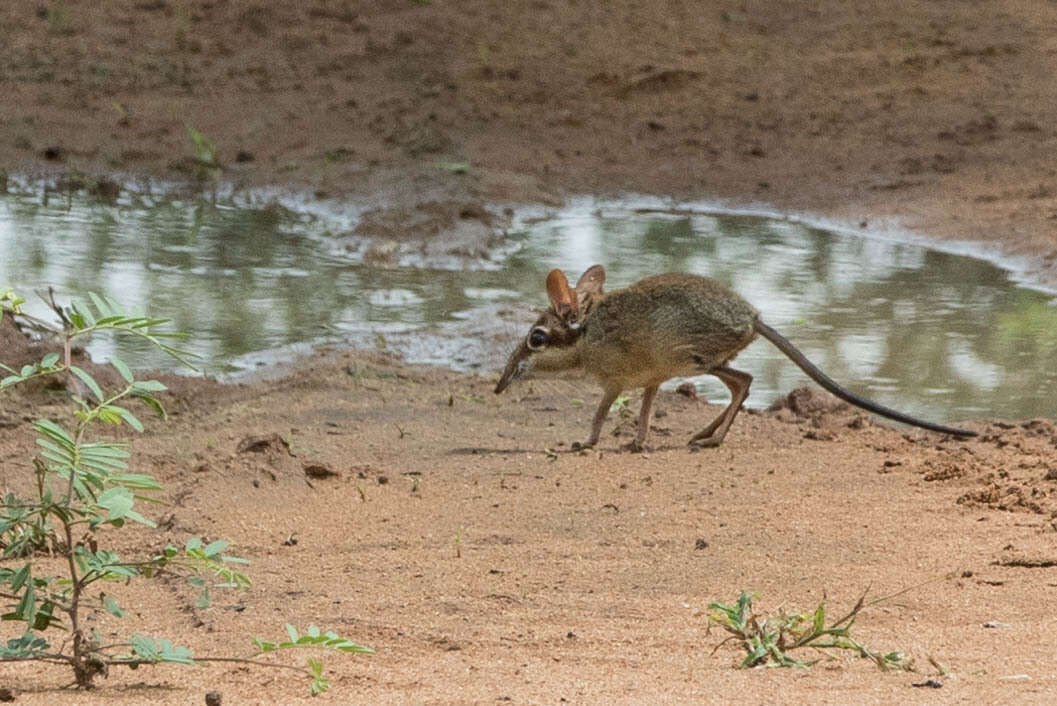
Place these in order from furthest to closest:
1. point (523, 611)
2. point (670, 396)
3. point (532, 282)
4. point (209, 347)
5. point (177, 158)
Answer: point (177, 158) < point (532, 282) < point (209, 347) < point (670, 396) < point (523, 611)

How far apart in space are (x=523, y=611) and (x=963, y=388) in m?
4.33

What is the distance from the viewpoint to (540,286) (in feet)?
33.2

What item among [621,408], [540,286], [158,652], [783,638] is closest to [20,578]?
[158,652]

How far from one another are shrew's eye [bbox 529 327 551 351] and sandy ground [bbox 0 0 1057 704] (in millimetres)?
377

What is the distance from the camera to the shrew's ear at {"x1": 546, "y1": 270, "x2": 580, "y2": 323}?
7320 mm

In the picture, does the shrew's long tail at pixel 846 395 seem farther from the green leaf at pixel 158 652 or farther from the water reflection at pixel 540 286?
the green leaf at pixel 158 652

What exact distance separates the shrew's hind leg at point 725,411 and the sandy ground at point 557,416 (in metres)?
0.11

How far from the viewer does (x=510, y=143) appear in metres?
13.6

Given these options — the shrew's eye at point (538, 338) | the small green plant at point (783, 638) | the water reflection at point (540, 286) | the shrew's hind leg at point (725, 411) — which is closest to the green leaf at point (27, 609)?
the small green plant at point (783, 638)

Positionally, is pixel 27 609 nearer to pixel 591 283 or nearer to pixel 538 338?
pixel 538 338

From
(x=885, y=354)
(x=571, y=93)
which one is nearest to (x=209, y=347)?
(x=885, y=354)

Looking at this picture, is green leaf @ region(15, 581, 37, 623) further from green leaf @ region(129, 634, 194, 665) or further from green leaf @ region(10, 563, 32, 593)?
green leaf @ region(129, 634, 194, 665)

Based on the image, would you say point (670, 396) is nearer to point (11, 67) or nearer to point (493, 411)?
point (493, 411)

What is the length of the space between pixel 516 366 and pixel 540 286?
8.96 feet
